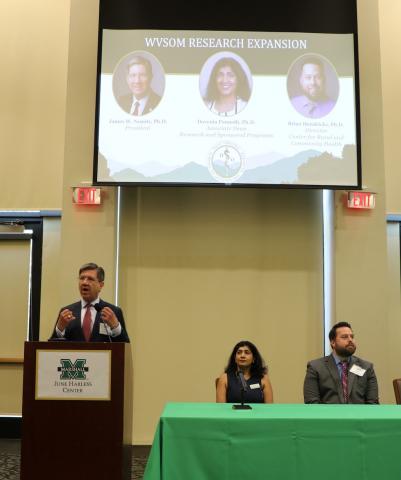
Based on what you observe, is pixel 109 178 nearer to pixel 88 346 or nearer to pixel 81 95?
pixel 81 95

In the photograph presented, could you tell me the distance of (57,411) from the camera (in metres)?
3.43

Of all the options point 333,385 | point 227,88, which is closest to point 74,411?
point 333,385

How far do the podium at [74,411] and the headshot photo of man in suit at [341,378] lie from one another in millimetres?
1529

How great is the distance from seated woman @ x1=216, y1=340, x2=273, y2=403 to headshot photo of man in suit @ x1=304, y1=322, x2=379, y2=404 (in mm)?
288

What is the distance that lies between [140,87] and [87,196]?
106 cm

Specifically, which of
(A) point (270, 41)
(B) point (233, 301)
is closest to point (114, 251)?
(B) point (233, 301)

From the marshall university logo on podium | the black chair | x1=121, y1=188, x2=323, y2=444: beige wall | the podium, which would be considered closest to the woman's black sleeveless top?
the black chair

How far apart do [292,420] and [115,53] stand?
12.6 feet

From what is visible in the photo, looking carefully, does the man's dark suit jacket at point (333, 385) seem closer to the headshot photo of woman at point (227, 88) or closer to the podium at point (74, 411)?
the podium at point (74, 411)

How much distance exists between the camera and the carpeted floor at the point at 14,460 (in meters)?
4.75

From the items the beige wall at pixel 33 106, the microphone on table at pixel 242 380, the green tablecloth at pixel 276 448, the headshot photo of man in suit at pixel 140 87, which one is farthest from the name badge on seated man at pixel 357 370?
the beige wall at pixel 33 106

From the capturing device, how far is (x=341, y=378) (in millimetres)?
4457

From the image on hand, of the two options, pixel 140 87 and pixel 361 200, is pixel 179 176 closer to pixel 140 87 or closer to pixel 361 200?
pixel 140 87

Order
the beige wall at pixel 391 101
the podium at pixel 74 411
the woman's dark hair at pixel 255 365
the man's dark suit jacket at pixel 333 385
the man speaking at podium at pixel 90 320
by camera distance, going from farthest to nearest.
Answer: the beige wall at pixel 391 101, the woman's dark hair at pixel 255 365, the man's dark suit jacket at pixel 333 385, the man speaking at podium at pixel 90 320, the podium at pixel 74 411
